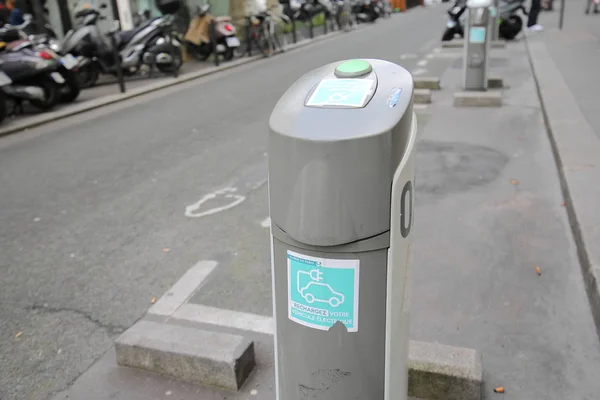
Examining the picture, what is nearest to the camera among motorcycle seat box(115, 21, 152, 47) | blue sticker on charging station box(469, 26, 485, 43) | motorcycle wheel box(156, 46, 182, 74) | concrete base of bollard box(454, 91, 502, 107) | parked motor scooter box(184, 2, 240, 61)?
concrete base of bollard box(454, 91, 502, 107)

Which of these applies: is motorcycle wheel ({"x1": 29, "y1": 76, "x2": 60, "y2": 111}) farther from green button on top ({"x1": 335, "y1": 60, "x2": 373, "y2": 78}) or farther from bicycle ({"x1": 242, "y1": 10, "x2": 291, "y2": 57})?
green button on top ({"x1": 335, "y1": 60, "x2": 373, "y2": 78})

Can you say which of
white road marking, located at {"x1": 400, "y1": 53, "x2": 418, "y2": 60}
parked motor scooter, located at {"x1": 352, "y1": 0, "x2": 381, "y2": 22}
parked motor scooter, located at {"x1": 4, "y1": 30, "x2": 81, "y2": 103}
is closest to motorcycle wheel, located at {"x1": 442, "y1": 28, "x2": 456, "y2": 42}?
white road marking, located at {"x1": 400, "y1": 53, "x2": 418, "y2": 60}

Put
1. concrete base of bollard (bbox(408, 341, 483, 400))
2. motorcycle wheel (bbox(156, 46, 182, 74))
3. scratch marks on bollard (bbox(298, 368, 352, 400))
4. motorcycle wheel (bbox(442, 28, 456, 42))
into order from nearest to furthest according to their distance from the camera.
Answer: scratch marks on bollard (bbox(298, 368, 352, 400))
concrete base of bollard (bbox(408, 341, 483, 400))
motorcycle wheel (bbox(156, 46, 182, 74))
motorcycle wheel (bbox(442, 28, 456, 42))

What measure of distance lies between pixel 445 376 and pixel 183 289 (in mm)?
1840

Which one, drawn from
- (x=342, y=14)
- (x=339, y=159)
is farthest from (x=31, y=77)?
(x=342, y=14)

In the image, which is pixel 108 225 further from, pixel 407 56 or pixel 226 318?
pixel 407 56

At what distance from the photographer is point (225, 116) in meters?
8.80

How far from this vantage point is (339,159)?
1.65 meters

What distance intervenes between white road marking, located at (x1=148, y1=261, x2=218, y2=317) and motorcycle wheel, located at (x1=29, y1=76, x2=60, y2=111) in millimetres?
6587

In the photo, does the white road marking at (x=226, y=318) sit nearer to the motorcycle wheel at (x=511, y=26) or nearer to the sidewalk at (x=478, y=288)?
the sidewalk at (x=478, y=288)

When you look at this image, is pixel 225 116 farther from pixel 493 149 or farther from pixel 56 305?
pixel 56 305

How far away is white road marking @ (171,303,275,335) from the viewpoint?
3.28 metres

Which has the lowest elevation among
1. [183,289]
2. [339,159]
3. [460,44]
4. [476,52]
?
[460,44]

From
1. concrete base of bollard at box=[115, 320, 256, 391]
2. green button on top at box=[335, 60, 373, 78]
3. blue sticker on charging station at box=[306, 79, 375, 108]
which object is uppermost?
green button on top at box=[335, 60, 373, 78]
